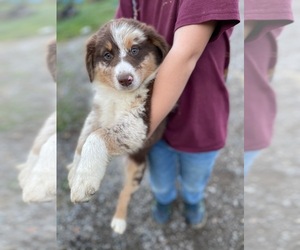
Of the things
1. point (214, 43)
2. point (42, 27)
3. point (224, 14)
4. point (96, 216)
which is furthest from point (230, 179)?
point (42, 27)

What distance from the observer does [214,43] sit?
1.11 meters

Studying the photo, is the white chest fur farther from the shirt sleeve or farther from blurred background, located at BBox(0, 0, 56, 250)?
blurred background, located at BBox(0, 0, 56, 250)

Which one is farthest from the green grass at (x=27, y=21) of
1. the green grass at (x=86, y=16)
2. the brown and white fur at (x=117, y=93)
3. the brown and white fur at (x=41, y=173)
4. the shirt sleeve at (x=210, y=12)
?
the shirt sleeve at (x=210, y=12)

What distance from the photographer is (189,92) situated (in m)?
1.18

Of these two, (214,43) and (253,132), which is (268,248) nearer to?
(253,132)

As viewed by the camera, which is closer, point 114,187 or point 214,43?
point 214,43

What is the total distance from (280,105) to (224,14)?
4.82 feet

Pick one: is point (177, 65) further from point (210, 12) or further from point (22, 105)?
point (22, 105)

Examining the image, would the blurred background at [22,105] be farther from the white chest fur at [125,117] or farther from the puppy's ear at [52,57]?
the white chest fur at [125,117]

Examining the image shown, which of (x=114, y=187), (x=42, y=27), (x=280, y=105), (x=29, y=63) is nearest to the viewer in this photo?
(x=114, y=187)

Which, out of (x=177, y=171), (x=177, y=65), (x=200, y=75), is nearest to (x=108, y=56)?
(x=177, y=65)

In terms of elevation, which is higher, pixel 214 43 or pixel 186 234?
pixel 214 43

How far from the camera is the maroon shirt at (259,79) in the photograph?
1134 mm

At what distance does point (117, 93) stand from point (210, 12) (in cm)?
28
